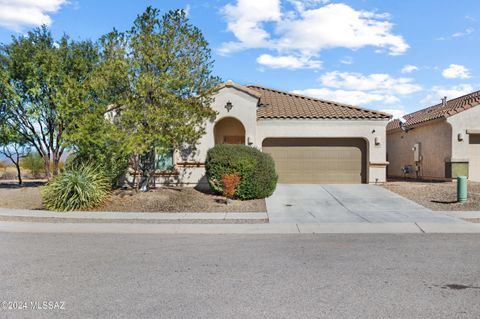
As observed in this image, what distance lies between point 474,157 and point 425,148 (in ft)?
9.38

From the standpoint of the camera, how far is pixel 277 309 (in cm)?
475

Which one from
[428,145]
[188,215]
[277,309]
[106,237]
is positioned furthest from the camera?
[428,145]

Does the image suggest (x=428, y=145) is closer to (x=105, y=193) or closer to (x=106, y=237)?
(x=105, y=193)

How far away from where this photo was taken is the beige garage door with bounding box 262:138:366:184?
19.8 m

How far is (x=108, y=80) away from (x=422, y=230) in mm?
11382

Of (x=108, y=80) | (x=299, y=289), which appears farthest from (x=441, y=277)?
(x=108, y=80)

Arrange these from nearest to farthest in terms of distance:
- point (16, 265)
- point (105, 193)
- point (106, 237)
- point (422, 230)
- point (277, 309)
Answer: point (277, 309) < point (16, 265) < point (106, 237) < point (422, 230) < point (105, 193)

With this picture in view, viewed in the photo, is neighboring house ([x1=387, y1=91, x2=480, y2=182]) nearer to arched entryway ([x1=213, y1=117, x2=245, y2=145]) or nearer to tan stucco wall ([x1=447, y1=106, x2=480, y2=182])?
tan stucco wall ([x1=447, y1=106, x2=480, y2=182])

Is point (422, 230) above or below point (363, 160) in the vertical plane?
below

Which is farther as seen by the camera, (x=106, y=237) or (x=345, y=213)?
(x=345, y=213)

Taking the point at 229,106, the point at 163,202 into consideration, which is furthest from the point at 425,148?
the point at 163,202

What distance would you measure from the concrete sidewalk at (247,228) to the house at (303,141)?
798cm

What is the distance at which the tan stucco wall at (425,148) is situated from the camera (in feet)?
67.2

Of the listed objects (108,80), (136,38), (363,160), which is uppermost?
(136,38)
